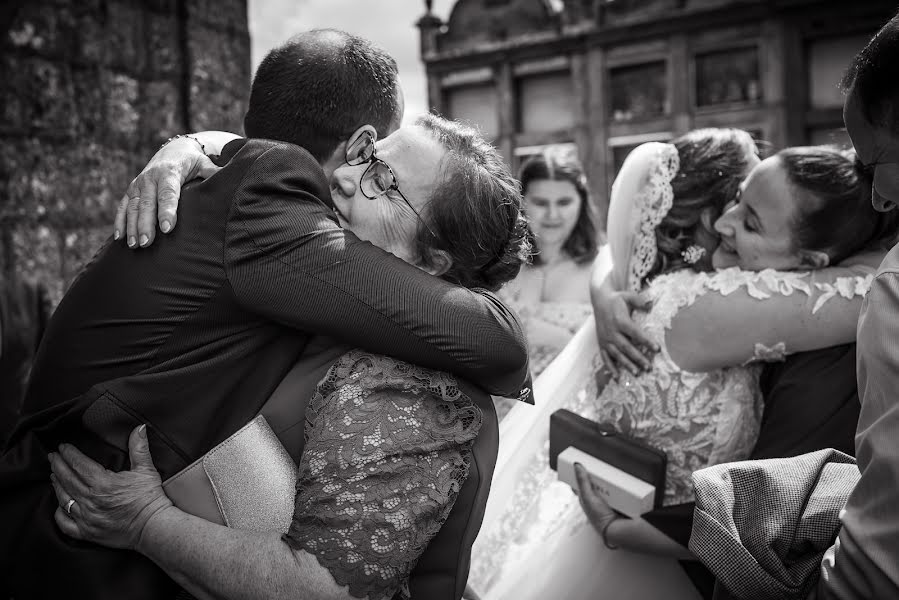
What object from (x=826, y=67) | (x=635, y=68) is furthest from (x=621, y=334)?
(x=635, y=68)

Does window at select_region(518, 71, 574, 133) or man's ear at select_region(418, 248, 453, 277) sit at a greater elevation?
window at select_region(518, 71, 574, 133)

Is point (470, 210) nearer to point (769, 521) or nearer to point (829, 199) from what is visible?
point (769, 521)

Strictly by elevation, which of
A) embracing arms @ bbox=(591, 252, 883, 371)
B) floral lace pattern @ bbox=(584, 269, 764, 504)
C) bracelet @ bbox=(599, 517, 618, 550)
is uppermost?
embracing arms @ bbox=(591, 252, 883, 371)

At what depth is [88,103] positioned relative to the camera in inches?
126

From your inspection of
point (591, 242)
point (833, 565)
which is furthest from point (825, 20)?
point (833, 565)

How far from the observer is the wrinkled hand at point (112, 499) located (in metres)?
1.19

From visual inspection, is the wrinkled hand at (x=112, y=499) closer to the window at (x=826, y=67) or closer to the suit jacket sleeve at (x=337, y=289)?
the suit jacket sleeve at (x=337, y=289)

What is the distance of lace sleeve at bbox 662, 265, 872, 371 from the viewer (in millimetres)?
1719

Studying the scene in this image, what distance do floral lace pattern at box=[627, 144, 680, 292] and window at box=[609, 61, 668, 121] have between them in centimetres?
1121

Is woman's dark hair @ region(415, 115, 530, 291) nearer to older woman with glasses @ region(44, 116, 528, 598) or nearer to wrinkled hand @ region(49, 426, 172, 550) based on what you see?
older woman with glasses @ region(44, 116, 528, 598)

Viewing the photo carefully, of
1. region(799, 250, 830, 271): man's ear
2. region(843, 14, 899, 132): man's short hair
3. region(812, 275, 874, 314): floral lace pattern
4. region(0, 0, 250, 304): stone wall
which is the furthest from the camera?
region(0, 0, 250, 304): stone wall

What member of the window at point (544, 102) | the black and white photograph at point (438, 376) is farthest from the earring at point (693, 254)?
the window at point (544, 102)

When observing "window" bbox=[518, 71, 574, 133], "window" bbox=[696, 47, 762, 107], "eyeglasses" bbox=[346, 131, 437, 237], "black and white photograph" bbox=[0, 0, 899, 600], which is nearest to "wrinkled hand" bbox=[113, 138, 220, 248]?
"black and white photograph" bbox=[0, 0, 899, 600]

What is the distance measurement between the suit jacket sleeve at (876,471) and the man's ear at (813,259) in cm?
78
